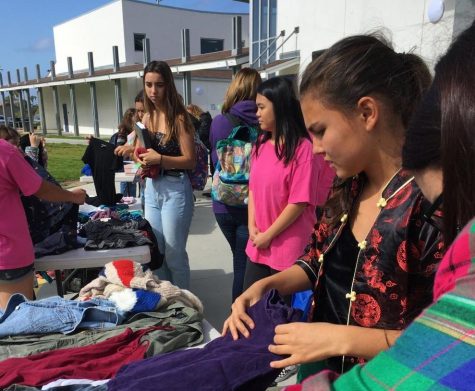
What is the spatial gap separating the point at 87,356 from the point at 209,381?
79 centimetres

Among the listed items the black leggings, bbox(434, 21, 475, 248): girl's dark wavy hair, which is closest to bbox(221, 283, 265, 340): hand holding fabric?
bbox(434, 21, 475, 248): girl's dark wavy hair

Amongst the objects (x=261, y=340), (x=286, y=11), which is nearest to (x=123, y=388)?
(x=261, y=340)

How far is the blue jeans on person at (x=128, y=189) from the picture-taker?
7171 mm

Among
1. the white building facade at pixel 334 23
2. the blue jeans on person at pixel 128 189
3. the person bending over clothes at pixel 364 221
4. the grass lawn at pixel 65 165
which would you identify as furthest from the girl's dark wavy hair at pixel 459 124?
the grass lawn at pixel 65 165

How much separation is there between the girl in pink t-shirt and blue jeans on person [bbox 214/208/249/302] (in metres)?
0.50

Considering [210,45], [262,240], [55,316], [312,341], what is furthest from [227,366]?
[210,45]

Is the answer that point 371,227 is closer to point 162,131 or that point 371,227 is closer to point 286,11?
point 162,131

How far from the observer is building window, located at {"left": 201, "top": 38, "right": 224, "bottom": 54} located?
3497 cm

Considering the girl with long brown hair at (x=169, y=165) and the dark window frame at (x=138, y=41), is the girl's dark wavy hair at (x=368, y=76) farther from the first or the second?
the dark window frame at (x=138, y=41)

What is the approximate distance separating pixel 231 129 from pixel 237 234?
85 cm

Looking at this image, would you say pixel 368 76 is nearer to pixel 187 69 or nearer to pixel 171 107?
pixel 171 107

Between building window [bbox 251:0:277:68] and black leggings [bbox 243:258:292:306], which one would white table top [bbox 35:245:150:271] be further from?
building window [bbox 251:0:277:68]

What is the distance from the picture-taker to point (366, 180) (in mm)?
1345

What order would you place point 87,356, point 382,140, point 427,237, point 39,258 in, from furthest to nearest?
point 39,258, point 87,356, point 382,140, point 427,237
